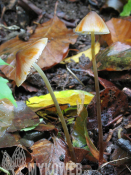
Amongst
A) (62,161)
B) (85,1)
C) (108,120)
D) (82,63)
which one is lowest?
(62,161)

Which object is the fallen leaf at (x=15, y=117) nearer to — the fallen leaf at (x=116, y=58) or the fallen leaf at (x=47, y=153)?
the fallen leaf at (x=47, y=153)

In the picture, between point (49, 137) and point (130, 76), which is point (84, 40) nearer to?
point (130, 76)

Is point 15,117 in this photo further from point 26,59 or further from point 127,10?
point 127,10

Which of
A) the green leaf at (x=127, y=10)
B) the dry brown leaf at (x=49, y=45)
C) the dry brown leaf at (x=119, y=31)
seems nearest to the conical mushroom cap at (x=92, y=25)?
the dry brown leaf at (x=49, y=45)

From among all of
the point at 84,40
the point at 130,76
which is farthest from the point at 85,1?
the point at 130,76

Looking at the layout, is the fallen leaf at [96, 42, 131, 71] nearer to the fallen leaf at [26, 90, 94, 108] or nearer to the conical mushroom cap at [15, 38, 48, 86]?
the fallen leaf at [26, 90, 94, 108]

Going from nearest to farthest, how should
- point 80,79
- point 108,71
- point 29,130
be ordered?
point 29,130
point 108,71
point 80,79
